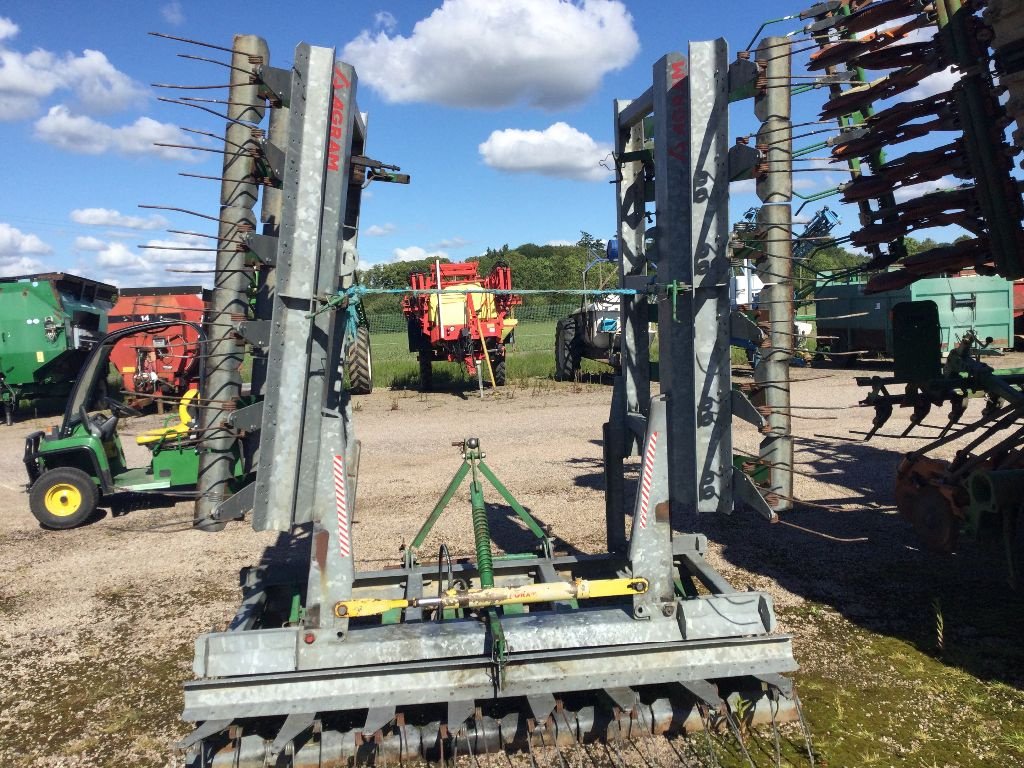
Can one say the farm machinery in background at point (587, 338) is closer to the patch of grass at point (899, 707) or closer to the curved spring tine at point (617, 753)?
the patch of grass at point (899, 707)

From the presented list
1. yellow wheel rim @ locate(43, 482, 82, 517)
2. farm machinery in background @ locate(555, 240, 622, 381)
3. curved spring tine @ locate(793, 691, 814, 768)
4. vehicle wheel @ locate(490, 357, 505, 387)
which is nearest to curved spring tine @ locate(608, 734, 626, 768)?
curved spring tine @ locate(793, 691, 814, 768)

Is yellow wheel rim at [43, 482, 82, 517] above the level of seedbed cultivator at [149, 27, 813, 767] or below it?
below

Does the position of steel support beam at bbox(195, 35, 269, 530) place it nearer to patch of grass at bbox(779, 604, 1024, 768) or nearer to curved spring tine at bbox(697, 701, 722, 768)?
curved spring tine at bbox(697, 701, 722, 768)

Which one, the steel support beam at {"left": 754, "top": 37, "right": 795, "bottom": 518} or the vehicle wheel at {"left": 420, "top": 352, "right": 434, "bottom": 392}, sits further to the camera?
the vehicle wheel at {"left": 420, "top": 352, "right": 434, "bottom": 392}

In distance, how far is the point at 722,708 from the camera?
11.3ft

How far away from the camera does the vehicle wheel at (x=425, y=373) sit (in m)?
17.7

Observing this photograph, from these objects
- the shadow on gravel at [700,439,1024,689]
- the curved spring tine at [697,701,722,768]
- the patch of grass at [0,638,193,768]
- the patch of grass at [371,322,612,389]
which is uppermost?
the patch of grass at [371,322,612,389]

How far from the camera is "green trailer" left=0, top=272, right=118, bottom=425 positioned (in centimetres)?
1481

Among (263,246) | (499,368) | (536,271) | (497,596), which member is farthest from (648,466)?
(536,271)

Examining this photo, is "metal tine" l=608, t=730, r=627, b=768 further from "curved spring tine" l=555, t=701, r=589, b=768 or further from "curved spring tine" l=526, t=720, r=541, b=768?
"curved spring tine" l=526, t=720, r=541, b=768

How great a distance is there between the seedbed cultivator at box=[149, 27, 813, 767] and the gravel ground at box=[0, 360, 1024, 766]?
65cm

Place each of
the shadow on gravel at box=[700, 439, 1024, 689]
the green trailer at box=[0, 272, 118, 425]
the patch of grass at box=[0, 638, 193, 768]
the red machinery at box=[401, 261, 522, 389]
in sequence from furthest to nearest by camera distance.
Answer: the red machinery at box=[401, 261, 522, 389]
the green trailer at box=[0, 272, 118, 425]
the shadow on gravel at box=[700, 439, 1024, 689]
the patch of grass at box=[0, 638, 193, 768]

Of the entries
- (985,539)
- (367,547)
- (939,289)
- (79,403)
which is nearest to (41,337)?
(79,403)

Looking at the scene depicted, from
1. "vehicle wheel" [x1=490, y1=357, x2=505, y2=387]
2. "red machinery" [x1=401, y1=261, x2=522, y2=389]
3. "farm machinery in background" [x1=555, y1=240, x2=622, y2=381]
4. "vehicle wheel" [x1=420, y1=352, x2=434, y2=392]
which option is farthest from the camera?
"vehicle wheel" [x1=420, y1=352, x2=434, y2=392]
